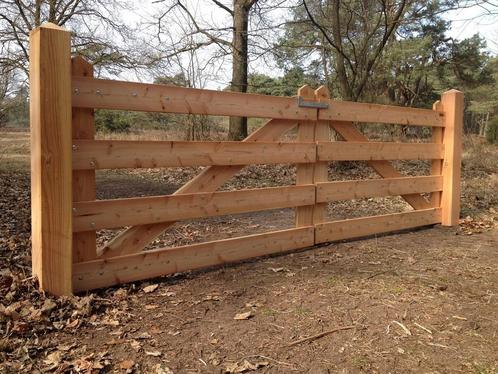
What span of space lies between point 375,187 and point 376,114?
0.88 metres

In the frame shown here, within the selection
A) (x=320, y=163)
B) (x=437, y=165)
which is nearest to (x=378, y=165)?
(x=320, y=163)

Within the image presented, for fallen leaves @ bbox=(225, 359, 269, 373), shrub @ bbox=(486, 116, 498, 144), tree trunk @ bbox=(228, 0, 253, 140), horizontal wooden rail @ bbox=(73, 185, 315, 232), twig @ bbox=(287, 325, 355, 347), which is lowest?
fallen leaves @ bbox=(225, 359, 269, 373)

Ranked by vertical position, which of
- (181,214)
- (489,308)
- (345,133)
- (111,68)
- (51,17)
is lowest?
(489,308)

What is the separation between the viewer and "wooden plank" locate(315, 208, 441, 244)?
4828 mm

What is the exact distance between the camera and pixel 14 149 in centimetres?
1805

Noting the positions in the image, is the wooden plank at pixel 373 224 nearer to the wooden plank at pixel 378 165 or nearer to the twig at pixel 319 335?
the wooden plank at pixel 378 165

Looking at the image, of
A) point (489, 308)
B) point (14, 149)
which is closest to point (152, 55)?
point (14, 149)

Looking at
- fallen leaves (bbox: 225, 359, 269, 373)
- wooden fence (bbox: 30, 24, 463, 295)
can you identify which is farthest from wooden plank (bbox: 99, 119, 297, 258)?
fallen leaves (bbox: 225, 359, 269, 373)

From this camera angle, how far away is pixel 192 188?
3758 mm

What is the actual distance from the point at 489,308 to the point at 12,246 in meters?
4.24

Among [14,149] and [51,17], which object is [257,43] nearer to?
[51,17]

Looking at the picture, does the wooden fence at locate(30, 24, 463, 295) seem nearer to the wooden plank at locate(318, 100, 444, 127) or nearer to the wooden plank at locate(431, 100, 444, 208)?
the wooden plank at locate(318, 100, 444, 127)

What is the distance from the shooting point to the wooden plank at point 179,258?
328 cm

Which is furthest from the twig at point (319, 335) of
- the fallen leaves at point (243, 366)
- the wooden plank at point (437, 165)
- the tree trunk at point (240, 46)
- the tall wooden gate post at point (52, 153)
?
the tree trunk at point (240, 46)
